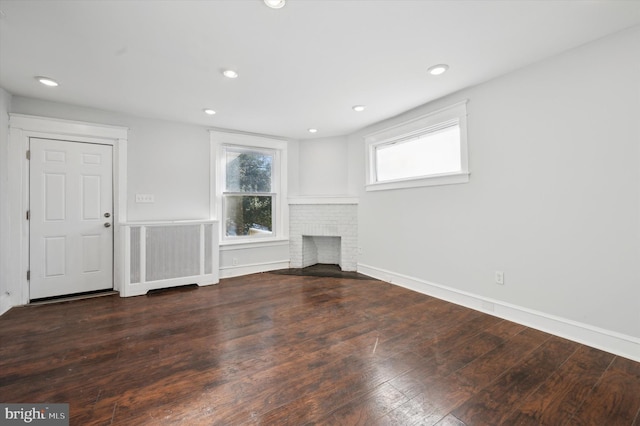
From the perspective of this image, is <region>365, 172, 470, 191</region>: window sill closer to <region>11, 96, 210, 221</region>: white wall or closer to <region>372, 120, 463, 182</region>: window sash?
<region>372, 120, 463, 182</region>: window sash

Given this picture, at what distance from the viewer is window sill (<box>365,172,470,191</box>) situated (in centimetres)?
307

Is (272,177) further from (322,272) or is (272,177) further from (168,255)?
(168,255)

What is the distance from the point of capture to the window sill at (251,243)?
4.36 meters

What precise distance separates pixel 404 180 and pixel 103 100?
390 cm

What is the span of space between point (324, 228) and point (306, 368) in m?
3.09

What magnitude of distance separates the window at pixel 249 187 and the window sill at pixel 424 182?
1739mm

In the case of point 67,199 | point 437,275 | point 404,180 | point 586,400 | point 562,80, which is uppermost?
point 562,80

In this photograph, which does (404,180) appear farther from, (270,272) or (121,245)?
(121,245)

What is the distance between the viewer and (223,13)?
181 centimetres

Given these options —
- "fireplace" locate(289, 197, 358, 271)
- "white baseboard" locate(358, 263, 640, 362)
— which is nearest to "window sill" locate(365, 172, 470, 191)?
"fireplace" locate(289, 197, 358, 271)

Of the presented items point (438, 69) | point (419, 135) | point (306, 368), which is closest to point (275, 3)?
point (438, 69)

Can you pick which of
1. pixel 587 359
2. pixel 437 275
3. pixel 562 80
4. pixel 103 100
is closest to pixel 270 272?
pixel 437 275

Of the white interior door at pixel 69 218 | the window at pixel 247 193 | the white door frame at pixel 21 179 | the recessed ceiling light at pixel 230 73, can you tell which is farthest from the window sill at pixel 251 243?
the recessed ceiling light at pixel 230 73

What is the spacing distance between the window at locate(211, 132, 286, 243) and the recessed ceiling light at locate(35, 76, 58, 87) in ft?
6.03
